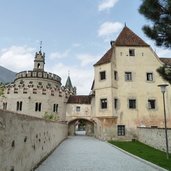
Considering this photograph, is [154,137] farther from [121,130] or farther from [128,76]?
[128,76]

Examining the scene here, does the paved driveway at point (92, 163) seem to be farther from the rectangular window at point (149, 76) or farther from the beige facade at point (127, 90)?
the rectangular window at point (149, 76)

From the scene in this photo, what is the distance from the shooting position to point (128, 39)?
30.1 meters

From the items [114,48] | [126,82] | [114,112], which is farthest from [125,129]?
[114,48]

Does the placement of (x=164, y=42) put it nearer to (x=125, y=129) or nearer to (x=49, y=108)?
(x=125, y=129)

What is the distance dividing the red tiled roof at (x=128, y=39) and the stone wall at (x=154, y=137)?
11308mm

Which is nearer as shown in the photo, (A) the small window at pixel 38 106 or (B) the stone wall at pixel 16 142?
(B) the stone wall at pixel 16 142

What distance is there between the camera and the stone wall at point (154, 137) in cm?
1685

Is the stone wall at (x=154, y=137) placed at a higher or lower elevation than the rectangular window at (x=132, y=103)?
lower

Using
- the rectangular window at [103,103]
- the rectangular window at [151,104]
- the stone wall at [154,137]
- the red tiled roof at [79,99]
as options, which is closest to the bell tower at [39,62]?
the red tiled roof at [79,99]

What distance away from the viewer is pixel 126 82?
28172mm

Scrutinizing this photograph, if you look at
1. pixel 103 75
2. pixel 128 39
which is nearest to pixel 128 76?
pixel 103 75

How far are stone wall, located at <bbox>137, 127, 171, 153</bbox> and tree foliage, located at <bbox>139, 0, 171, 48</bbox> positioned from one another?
26.7ft

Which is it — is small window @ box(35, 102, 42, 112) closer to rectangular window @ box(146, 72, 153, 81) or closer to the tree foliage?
rectangular window @ box(146, 72, 153, 81)

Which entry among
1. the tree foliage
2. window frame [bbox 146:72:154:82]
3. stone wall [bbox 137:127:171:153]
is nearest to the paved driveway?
stone wall [bbox 137:127:171:153]
